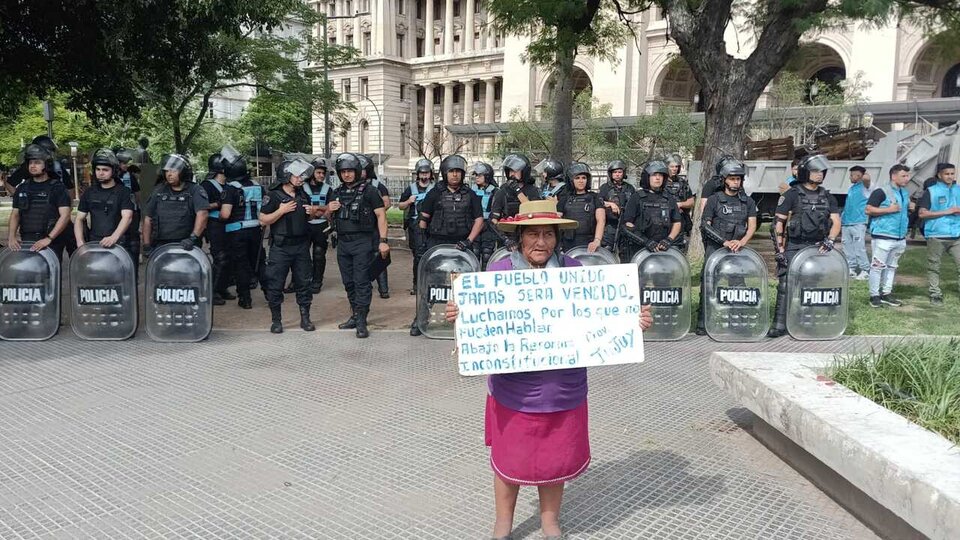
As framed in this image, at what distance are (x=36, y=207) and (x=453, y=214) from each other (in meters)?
4.39

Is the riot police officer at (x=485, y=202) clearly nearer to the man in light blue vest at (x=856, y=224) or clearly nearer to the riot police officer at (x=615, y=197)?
the riot police officer at (x=615, y=197)

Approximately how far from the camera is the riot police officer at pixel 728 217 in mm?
7719

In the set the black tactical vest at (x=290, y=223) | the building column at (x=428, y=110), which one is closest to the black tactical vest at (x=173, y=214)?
the black tactical vest at (x=290, y=223)

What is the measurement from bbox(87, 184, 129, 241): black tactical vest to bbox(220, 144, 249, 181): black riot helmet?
193 cm

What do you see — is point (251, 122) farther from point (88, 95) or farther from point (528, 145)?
point (88, 95)

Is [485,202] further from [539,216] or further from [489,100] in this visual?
[489,100]

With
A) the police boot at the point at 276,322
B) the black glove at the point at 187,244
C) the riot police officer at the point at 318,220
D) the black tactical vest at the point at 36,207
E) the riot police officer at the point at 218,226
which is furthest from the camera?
the riot police officer at the point at 318,220

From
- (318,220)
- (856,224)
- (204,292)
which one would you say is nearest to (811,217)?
(856,224)

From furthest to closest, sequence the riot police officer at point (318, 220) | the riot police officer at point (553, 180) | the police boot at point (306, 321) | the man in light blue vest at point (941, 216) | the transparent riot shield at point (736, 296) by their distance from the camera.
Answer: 1. the riot police officer at point (318, 220)
2. the man in light blue vest at point (941, 216)
3. the riot police officer at point (553, 180)
4. the police boot at point (306, 321)
5. the transparent riot shield at point (736, 296)

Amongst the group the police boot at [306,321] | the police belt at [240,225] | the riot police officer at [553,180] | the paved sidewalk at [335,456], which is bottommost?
the paved sidewalk at [335,456]

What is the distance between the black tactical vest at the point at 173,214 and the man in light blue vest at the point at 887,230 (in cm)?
808

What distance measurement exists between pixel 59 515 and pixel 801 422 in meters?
3.79

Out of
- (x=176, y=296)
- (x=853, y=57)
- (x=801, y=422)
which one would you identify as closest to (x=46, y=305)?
(x=176, y=296)

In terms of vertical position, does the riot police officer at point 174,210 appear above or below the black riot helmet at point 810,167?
below
